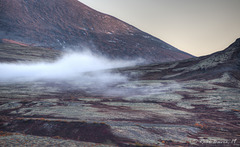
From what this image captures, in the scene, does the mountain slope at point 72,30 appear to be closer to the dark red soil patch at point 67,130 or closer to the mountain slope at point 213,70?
the mountain slope at point 213,70

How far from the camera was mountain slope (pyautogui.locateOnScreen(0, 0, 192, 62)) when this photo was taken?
135625 millimetres

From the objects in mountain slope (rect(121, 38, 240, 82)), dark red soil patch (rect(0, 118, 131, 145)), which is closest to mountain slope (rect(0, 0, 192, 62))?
mountain slope (rect(121, 38, 240, 82))

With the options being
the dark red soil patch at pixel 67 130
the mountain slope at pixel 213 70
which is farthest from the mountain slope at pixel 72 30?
the dark red soil patch at pixel 67 130

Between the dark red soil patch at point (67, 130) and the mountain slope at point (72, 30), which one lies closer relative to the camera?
the dark red soil patch at point (67, 130)

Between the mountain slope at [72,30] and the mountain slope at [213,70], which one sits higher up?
the mountain slope at [72,30]

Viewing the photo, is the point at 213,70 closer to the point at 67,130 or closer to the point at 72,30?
the point at 67,130

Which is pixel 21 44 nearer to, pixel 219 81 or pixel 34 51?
pixel 34 51

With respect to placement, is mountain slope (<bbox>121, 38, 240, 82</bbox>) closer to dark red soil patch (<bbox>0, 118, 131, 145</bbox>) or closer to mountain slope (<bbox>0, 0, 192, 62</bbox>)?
dark red soil patch (<bbox>0, 118, 131, 145</bbox>)

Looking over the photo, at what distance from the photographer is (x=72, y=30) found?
163m

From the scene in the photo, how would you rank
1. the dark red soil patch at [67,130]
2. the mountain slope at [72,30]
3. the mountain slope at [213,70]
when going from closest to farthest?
the dark red soil patch at [67,130] < the mountain slope at [213,70] < the mountain slope at [72,30]

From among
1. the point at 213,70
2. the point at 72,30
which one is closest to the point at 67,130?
the point at 213,70

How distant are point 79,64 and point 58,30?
155 ft

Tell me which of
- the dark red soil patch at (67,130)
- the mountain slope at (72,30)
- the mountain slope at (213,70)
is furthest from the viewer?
the mountain slope at (72,30)

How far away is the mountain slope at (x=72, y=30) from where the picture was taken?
445ft
